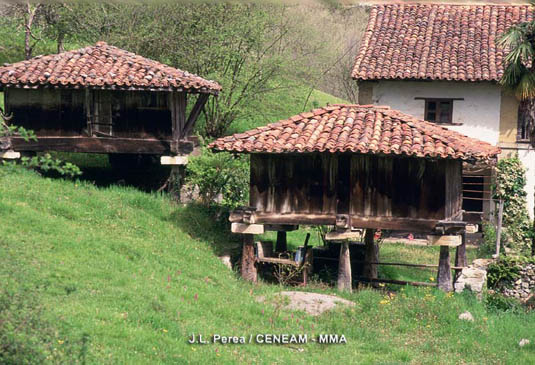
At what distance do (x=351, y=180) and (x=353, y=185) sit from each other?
0.39ft

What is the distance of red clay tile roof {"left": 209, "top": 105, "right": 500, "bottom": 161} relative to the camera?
15352 millimetres

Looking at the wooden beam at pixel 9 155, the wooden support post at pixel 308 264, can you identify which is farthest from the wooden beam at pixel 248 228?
the wooden beam at pixel 9 155

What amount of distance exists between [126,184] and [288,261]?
6916 mm

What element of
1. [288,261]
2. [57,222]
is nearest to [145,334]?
[57,222]

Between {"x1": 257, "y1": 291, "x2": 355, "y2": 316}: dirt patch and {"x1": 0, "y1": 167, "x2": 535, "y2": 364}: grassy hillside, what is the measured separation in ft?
1.05

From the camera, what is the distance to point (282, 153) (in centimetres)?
1622

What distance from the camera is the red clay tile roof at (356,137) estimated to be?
50.4 ft

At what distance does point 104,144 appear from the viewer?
64.8 ft

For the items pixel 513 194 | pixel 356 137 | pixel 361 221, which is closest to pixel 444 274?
pixel 361 221

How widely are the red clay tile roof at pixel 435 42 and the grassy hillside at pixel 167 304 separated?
974 cm

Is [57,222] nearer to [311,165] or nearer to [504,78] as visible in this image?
[311,165]

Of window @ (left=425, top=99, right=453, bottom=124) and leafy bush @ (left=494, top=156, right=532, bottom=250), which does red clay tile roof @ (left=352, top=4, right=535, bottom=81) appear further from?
leafy bush @ (left=494, top=156, right=532, bottom=250)

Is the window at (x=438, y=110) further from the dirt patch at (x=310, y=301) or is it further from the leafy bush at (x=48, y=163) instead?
the leafy bush at (x=48, y=163)

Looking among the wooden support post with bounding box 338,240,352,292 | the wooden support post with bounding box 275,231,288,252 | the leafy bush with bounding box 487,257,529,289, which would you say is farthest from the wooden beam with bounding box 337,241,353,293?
the leafy bush with bounding box 487,257,529,289
